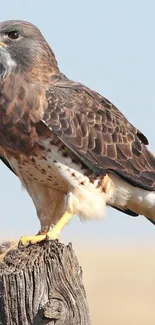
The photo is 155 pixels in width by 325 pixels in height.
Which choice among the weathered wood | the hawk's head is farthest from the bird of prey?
the weathered wood

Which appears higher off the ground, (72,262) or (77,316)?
(72,262)

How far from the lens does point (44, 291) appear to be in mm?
4914

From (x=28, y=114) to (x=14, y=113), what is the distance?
0.14 meters

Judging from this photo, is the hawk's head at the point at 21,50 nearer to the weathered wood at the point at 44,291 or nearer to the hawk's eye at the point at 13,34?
Answer: the hawk's eye at the point at 13,34

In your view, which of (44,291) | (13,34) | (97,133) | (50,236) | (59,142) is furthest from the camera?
(97,133)

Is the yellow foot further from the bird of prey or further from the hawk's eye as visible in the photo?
the hawk's eye

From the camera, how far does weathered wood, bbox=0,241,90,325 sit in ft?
15.9

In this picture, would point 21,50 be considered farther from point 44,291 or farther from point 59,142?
point 44,291

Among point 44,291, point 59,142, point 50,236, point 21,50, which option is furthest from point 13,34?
point 44,291

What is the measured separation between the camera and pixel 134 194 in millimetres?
7965

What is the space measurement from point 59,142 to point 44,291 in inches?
96.9

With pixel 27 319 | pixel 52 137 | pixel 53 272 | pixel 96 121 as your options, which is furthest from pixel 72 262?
pixel 96 121

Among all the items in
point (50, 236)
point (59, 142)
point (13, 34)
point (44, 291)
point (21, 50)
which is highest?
point (13, 34)

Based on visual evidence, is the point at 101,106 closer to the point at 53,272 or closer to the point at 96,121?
the point at 96,121
